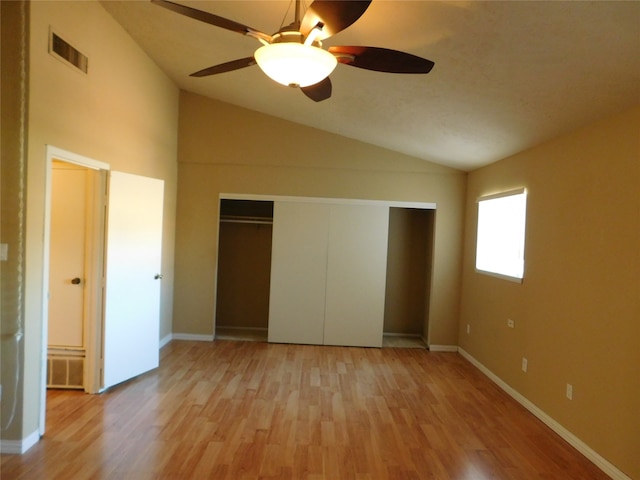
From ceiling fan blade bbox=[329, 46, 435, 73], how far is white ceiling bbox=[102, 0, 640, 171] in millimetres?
426

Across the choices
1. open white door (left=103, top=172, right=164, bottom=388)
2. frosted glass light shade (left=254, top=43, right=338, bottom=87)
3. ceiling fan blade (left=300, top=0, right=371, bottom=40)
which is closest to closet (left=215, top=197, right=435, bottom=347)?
open white door (left=103, top=172, right=164, bottom=388)

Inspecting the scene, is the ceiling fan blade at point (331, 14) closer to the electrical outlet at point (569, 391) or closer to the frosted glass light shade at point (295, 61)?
the frosted glass light shade at point (295, 61)

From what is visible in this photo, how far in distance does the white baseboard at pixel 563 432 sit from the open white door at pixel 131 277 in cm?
365

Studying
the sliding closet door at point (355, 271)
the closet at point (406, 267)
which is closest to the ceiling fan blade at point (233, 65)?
the sliding closet door at point (355, 271)

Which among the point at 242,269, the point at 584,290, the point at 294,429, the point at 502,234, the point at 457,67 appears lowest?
the point at 294,429

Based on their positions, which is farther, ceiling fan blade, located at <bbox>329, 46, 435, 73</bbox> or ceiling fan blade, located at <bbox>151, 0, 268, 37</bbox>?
ceiling fan blade, located at <bbox>329, 46, 435, 73</bbox>

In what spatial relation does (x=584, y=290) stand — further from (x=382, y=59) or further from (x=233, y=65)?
(x=233, y=65)

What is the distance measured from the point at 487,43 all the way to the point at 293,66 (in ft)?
4.13

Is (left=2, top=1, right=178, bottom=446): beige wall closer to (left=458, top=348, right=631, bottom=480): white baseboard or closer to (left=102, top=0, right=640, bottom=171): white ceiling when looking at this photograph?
(left=102, top=0, right=640, bottom=171): white ceiling

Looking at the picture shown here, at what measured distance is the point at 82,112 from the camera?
10.3 ft

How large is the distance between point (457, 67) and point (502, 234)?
2.30 meters

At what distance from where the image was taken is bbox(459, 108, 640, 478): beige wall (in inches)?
97.4

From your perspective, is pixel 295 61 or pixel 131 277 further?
pixel 131 277

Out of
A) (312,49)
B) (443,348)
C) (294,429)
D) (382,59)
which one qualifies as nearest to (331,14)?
(312,49)
